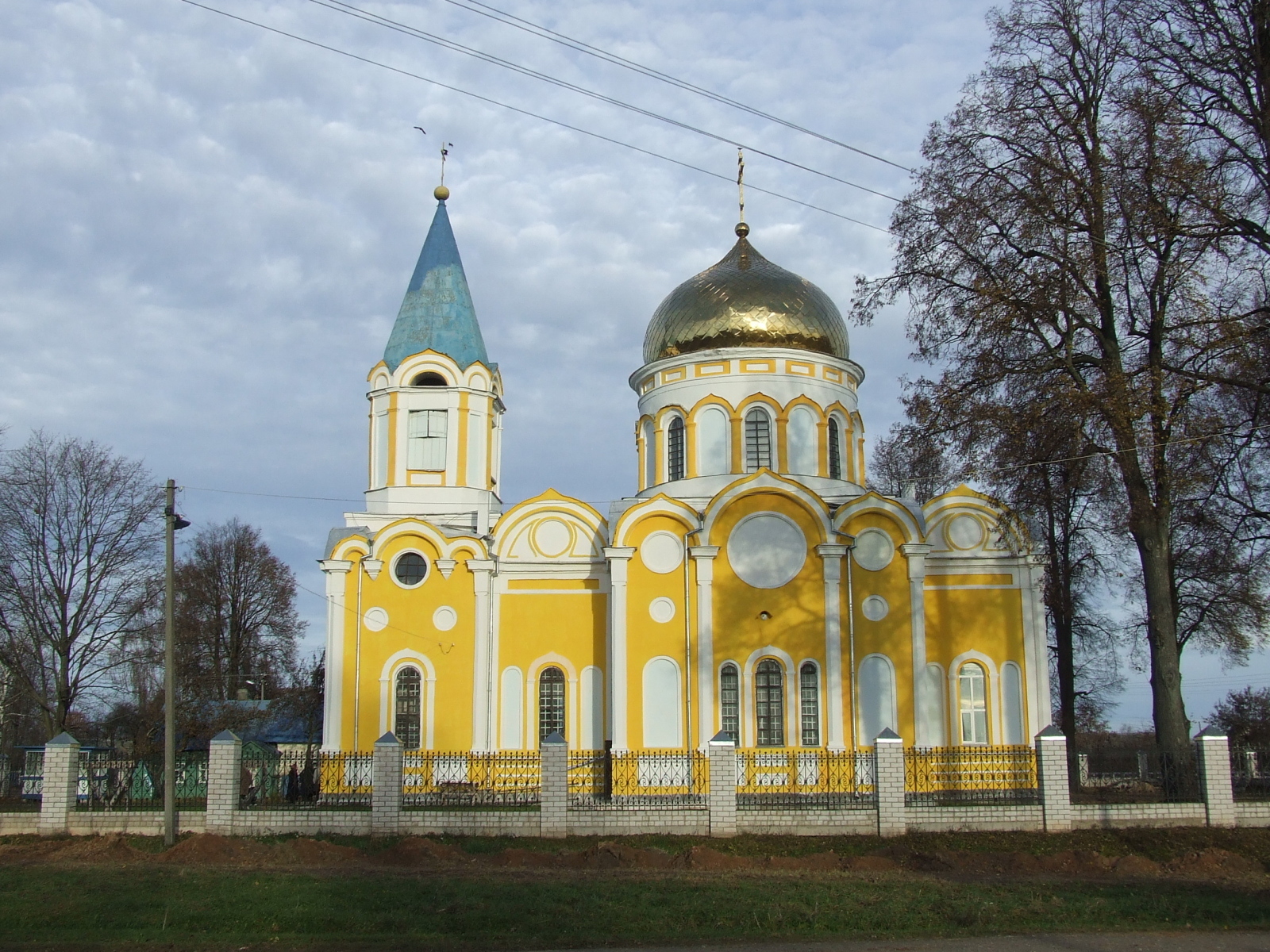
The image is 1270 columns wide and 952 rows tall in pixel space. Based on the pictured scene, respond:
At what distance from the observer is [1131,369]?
56.5 ft

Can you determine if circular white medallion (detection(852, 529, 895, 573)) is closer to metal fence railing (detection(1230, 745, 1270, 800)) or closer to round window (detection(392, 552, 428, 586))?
metal fence railing (detection(1230, 745, 1270, 800))

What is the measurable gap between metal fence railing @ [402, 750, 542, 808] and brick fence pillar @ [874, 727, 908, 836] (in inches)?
185

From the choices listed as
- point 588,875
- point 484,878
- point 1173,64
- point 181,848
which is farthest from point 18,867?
point 1173,64

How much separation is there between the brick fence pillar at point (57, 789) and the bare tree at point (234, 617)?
803 inches

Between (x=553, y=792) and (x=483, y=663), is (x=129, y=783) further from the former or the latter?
(x=553, y=792)

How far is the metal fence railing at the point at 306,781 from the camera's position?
1875 centimetres

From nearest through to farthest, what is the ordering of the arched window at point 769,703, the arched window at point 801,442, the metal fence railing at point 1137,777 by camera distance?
the metal fence railing at point 1137,777, the arched window at point 769,703, the arched window at point 801,442

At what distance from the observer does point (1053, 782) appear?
16.7 m

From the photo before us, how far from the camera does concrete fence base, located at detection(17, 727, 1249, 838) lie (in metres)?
16.7

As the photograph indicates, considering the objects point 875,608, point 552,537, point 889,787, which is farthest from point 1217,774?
point 552,537

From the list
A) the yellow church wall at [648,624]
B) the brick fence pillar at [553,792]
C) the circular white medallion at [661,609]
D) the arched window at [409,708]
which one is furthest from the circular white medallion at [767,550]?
the brick fence pillar at [553,792]

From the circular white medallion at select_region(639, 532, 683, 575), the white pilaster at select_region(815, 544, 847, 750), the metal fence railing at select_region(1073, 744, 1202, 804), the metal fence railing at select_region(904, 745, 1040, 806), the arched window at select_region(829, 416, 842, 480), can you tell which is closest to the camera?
the metal fence railing at select_region(1073, 744, 1202, 804)

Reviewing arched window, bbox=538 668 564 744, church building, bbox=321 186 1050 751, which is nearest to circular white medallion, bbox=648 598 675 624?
church building, bbox=321 186 1050 751

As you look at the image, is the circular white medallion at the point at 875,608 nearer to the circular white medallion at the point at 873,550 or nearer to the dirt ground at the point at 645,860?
the circular white medallion at the point at 873,550
